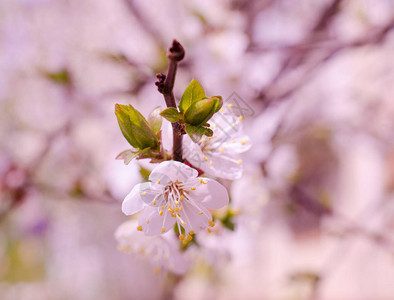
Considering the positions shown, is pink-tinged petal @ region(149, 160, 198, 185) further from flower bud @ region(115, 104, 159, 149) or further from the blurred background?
the blurred background

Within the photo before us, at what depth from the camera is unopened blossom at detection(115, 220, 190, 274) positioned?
30 centimetres

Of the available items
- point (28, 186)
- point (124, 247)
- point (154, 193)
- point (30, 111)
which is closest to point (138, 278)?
point (30, 111)

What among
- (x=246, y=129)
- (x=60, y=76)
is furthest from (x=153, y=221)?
(x=60, y=76)

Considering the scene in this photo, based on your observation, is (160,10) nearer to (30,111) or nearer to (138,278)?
(30,111)

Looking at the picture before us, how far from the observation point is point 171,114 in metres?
0.21

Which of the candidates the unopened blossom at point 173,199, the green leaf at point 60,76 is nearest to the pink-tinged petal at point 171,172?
the unopened blossom at point 173,199

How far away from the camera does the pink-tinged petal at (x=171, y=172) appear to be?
8.7 inches

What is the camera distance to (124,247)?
0.33 meters

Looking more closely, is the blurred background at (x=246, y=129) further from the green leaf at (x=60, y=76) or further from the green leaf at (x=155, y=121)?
the green leaf at (x=155, y=121)

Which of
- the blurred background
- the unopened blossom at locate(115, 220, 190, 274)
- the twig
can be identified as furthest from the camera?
the blurred background

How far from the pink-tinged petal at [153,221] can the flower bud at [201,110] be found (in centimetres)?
7

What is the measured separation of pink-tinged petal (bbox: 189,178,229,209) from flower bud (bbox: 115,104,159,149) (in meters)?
0.05

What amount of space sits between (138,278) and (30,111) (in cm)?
89

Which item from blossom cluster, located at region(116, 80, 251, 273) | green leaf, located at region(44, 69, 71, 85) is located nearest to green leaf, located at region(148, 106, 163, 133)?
blossom cluster, located at region(116, 80, 251, 273)
